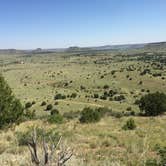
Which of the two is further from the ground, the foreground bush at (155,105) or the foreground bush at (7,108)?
the foreground bush at (7,108)

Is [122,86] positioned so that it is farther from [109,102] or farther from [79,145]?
[79,145]

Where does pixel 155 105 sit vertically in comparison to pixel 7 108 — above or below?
below

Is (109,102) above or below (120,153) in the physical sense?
below

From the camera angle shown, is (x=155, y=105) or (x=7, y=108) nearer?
(x=7, y=108)

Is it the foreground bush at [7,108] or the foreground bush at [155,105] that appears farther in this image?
the foreground bush at [155,105]

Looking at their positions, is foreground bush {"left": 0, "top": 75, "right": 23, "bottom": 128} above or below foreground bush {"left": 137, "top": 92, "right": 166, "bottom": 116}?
above

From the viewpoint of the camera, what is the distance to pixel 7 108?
65.3 ft

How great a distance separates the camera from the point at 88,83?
94.7 m

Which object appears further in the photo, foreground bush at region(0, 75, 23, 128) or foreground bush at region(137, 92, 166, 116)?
foreground bush at region(137, 92, 166, 116)

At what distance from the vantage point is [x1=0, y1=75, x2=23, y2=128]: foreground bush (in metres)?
19.6

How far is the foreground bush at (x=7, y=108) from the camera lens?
64.3 ft

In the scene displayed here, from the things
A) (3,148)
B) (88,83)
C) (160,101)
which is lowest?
(88,83)

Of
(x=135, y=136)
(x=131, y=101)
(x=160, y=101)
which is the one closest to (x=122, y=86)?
(x=131, y=101)

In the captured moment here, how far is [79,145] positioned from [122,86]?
73301 millimetres
